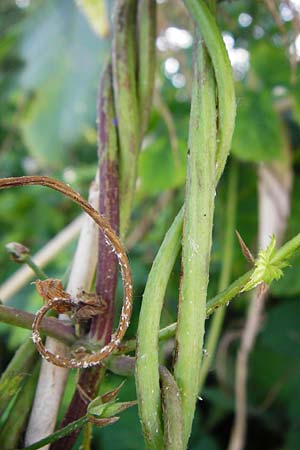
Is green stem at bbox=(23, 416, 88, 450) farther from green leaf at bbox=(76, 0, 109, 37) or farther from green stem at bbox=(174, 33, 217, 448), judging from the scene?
green leaf at bbox=(76, 0, 109, 37)

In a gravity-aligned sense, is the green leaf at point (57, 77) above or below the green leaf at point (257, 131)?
above

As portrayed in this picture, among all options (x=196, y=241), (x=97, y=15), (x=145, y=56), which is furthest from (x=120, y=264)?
(x=97, y=15)

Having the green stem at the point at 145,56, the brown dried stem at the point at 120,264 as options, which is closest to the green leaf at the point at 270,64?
the green stem at the point at 145,56

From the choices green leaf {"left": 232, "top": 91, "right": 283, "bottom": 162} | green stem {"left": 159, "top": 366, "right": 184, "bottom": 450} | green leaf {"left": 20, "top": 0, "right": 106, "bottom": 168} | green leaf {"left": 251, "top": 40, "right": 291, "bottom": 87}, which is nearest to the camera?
green stem {"left": 159, "top": 366, "right": 184, "bottom": 450}

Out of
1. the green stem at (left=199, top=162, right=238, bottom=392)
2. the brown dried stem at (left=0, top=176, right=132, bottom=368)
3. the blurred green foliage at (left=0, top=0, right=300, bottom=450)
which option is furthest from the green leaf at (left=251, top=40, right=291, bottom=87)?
the brown dried stem at (left=0, top=176, right=132, bottom=368)

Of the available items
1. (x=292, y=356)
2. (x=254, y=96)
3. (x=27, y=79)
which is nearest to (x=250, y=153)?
(x=254, y=96)

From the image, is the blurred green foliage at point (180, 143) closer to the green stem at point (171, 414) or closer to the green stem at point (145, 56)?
the green stem at point (145, 56)

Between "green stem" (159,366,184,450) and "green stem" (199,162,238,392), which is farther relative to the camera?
"green stem" (199,162,238,392)
